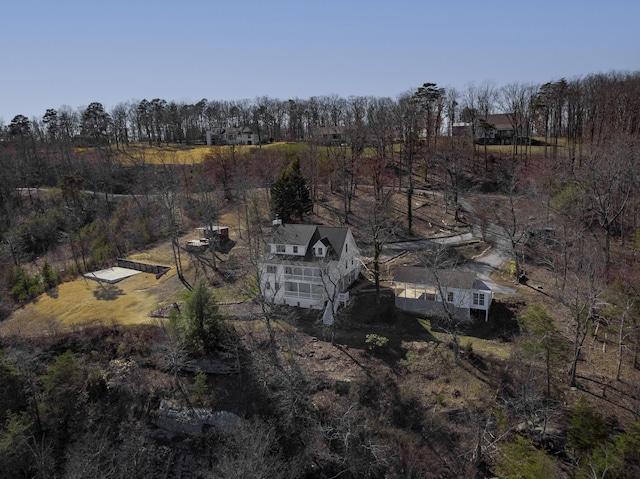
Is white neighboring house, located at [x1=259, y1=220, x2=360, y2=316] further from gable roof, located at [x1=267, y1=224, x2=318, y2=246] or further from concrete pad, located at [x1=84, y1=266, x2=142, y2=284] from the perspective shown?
concrete pad, located at [x1=84, y1=266, x2=142, y2=284]

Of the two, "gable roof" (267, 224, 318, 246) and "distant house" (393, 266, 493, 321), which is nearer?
"distant house" (393, 266, 493, 321)

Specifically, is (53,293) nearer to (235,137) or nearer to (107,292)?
(107,292)

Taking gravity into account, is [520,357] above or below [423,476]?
above

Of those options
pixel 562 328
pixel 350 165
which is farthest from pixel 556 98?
pixel 562 328

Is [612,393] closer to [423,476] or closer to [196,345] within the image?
[423,476]

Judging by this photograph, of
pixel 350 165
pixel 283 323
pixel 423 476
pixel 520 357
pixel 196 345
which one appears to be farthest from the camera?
pixel 350 165

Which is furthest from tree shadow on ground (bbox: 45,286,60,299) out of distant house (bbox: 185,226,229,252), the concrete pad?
distant house (bbox: 185,226,229,252)
